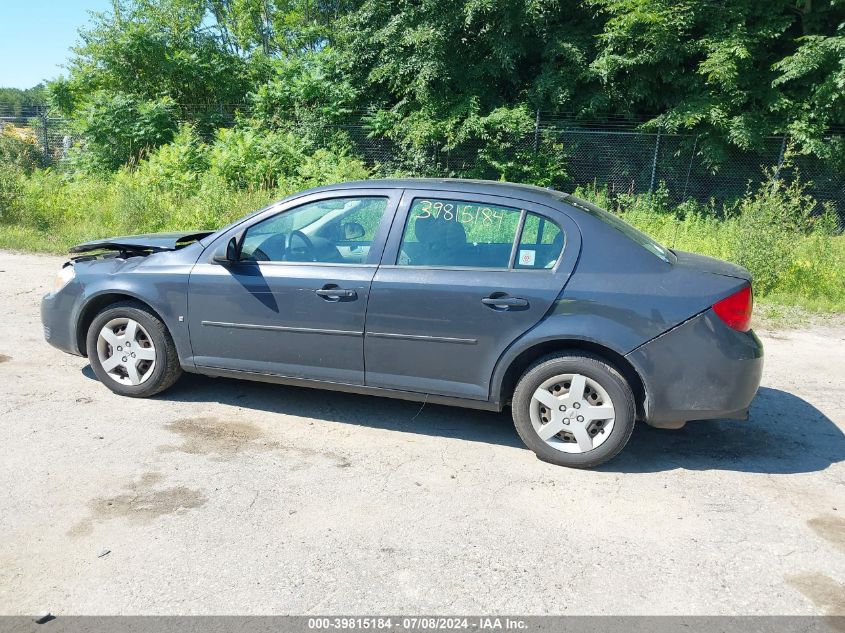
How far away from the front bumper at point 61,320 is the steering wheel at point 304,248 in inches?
68.5

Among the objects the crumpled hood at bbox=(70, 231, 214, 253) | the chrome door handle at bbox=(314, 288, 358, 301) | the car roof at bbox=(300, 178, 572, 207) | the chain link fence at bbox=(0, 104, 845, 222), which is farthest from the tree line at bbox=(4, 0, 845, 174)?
the chrome door handle at bbox=(314, 288, 358, 301)

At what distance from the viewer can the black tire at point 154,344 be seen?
5.07 m

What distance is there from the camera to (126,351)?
203 inches

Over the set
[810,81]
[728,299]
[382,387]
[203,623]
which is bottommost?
[203,623]

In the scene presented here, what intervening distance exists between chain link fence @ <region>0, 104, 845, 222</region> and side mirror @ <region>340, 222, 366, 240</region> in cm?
1402

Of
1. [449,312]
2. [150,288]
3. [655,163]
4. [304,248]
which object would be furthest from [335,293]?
Result: [655,163]

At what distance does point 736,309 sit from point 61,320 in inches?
185

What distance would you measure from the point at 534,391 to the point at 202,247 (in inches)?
100

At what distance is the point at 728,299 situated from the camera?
411 cm

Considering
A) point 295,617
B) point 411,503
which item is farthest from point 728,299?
point 295,617

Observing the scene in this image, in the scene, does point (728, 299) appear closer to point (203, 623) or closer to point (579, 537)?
point (579, 537)

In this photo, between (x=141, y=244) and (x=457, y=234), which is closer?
(x=457, y=234)

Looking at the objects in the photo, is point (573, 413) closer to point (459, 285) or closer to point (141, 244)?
point (459, 285)

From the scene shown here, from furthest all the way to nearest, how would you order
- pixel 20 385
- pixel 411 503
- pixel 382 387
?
pixel 20 385 < pixel 382 387 < pixel 411 503
